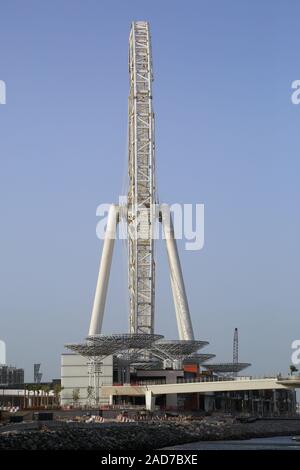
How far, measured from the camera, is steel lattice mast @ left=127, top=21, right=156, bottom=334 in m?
146

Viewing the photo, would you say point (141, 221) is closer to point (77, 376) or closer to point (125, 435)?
point (77, 376)

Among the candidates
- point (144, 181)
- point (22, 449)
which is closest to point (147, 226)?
point (144, 181)

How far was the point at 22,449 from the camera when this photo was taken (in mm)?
68250

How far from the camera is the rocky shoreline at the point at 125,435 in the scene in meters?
71.6

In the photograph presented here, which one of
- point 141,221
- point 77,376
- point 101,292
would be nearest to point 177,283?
point 101,292

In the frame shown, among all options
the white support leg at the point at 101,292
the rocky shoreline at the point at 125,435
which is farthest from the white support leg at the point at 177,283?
the rocky shoreline at the point at 125,435

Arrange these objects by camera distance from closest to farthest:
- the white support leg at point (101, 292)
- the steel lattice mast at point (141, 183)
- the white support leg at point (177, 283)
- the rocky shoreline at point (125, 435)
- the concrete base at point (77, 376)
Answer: the rocky shoreline at point (125, 435) < the white support leg at point (101, 292) < the white support leg at point (177, 283) < the concrete base at point (77, 376) < the steel lattice mast at point (141, 183)

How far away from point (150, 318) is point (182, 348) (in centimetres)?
731

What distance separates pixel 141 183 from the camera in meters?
149

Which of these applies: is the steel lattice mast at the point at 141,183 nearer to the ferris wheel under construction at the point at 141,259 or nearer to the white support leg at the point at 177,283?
the ferris wheel under construction at the point at 141,259

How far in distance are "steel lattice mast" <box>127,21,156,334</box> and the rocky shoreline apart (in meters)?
30.1

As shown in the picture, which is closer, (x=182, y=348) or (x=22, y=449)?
(x=22, y=449)

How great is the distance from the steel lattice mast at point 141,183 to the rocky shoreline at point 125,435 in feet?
98.9
